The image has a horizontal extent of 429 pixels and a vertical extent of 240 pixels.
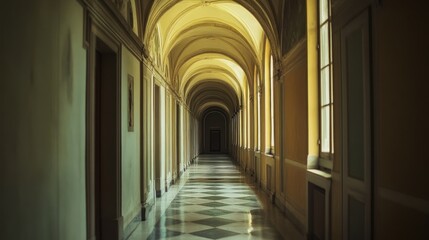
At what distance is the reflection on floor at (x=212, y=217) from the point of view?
7289mm

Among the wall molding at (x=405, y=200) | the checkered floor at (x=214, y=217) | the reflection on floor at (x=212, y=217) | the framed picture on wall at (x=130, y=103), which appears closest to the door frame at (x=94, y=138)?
the reflection on floor at (x=212, y=217)

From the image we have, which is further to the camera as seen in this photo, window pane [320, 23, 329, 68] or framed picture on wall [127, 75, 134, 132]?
framed picture on wall [127, 75, 134, 132]

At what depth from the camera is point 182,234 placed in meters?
7.29

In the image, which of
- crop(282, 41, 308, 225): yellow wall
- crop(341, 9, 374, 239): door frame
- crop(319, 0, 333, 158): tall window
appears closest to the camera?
crop(341, 9, 374, 239): door frame

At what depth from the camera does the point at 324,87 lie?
6387 millimetres

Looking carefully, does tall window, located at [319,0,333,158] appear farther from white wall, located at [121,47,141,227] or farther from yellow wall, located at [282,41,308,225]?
white wall, located at [121,47,141,227]

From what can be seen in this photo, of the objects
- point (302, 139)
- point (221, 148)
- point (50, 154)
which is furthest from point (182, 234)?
point (221, 148)

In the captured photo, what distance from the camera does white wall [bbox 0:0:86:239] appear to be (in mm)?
3053

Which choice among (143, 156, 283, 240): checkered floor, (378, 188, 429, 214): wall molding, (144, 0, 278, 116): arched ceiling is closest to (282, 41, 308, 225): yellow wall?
A: (143, 156, 283, 240): checkered floor

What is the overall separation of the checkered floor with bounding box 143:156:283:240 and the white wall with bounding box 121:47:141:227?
22.7 inches

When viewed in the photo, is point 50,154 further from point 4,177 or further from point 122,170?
point 122,170

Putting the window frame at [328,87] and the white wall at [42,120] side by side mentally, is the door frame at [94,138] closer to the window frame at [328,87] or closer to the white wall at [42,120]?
the white wall at [42,120]

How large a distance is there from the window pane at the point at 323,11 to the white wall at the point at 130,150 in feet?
9.86

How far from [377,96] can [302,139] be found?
357cm
